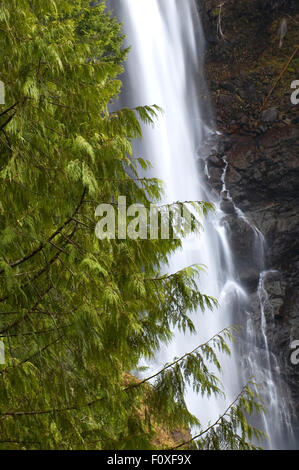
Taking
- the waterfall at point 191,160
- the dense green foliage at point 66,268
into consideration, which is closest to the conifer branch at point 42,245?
the dense green foliage at point 66,268

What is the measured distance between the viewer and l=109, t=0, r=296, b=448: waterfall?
52.6 ft

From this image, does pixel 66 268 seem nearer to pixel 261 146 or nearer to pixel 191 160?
pixel 191 160

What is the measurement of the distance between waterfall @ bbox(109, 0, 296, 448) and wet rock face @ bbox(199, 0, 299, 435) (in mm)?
413

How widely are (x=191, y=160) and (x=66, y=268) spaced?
1866 centimetres

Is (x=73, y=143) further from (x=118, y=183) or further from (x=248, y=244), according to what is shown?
(x=248, y=244)

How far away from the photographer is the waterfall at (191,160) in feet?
52.6

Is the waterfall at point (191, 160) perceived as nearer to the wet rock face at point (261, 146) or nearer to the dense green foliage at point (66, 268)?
the wet rock face at point (261, 146)

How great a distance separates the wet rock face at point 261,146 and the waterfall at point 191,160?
1.36 ft

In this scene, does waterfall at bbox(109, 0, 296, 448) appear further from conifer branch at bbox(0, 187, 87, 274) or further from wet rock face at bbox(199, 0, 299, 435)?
conifer branch at bbox(0, 187, 87, 274)

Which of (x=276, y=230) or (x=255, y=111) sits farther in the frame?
(x=255, y=111)

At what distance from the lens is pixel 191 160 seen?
69.4 feet
